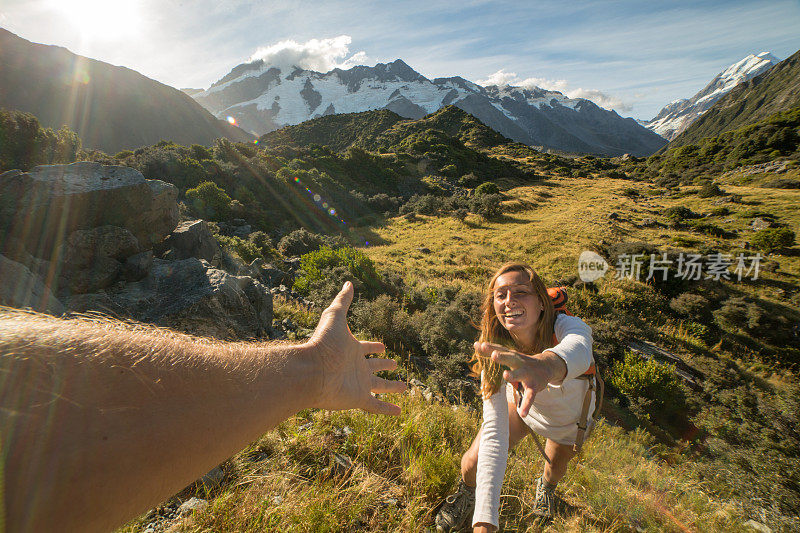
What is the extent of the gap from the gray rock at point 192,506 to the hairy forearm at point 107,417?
108 centimetres

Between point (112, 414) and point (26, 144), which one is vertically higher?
point (26, 144)

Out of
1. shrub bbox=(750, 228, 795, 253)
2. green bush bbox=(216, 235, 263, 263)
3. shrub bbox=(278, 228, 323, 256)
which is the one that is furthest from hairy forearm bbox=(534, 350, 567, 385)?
shrub bbox=(750, 228, 795, 253)

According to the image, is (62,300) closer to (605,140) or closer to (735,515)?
(735,515)

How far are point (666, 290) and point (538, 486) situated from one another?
44.8 feet

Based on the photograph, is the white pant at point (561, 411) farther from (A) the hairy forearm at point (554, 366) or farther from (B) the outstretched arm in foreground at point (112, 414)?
(B) the outstretched arm in foreground at point (112, 414)

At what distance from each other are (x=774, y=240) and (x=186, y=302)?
23025 mm

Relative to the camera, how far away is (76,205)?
5.04 m

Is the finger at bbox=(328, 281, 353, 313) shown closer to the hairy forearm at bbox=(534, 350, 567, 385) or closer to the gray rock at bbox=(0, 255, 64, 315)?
the hairy forearm at bbox=(534, 350, 567, 385)

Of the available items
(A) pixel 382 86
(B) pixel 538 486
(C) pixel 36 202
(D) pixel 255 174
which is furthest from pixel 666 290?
(A) pixel 382 86

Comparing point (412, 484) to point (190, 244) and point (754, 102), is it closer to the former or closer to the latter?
point (190, 244)

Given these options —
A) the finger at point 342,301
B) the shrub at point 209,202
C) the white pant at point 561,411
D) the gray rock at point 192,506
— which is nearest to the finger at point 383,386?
the finger at point 342,301

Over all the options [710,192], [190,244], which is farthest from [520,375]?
[710,192]

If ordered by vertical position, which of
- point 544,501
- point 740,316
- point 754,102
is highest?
point 754,102

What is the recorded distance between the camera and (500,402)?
2107 mm
